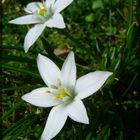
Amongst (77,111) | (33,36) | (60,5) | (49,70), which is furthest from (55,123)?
(60,5)

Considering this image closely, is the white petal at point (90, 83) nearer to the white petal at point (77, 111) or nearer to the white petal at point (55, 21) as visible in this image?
the white petal at point (77, 111)

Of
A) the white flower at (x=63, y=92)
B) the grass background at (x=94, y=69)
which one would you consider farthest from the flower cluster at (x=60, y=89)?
the grass background at (x=94, y=69)

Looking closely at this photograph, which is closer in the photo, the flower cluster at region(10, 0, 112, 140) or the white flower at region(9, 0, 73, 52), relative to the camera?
the flower cluster at region(10, 0, 112, 140)

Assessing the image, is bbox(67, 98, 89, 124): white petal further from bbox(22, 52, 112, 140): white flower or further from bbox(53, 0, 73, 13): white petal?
bbox(53, 0, 73, 13): white petal

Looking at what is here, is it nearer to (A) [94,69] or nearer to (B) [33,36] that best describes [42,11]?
(B) [33,36]

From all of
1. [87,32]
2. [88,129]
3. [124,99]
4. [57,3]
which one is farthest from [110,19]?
[88,129]

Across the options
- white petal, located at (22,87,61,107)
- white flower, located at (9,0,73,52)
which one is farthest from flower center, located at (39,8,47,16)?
white petal, located at (22,87,61,107)
